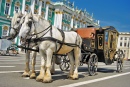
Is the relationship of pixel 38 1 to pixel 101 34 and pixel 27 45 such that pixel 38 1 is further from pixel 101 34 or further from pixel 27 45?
pixel 27 45

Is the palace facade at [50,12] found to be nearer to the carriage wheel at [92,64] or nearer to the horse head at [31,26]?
the carriage wheel at [92,64]

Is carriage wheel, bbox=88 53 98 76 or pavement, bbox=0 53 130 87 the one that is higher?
carriage wheel, bbox=88 53 98 76

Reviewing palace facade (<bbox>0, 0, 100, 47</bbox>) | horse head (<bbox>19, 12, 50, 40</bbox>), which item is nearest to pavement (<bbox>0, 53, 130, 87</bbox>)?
horse head (<bbox>19, 12, 50, 40</bbox>)

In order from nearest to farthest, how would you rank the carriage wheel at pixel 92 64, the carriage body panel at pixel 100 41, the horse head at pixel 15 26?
the horse head at pixel 15 26
the carriage wheel at pixel 92 64
the carriage body panel at pixel 100 41

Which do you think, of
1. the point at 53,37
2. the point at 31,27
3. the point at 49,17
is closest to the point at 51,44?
the point at 53,37

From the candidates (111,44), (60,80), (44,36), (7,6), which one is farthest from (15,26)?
(7,6)

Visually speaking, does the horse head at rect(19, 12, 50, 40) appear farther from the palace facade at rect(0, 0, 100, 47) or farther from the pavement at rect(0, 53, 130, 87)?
the palace facade at rect(0, 0, 100, 47)

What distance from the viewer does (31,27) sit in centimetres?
661

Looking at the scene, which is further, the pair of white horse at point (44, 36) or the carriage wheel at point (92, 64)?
the carriage wheel at point (92, 64)

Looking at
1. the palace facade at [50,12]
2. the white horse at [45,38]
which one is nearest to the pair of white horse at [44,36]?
the white horse at [45,38]

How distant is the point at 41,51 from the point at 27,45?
1.06 m

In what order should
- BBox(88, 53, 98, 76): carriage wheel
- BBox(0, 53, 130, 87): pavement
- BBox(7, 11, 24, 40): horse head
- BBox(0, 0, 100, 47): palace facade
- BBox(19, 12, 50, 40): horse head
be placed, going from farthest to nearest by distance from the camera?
BBox(0, 0, 100, 47): palace facade → BBox(88, 53, 98, 76): carriage wheel → BBox(7, 11, 24, 40): horse head → BBox(19, 12, 50, 40): horse head → BBox(0, 53, 130, 87): pavement

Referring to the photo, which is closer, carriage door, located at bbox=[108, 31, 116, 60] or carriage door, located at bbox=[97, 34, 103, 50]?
carriage door, located at bbox=[97, 34, 103, 50]

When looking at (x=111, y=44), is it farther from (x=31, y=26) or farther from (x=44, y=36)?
(x=31, y=26)
